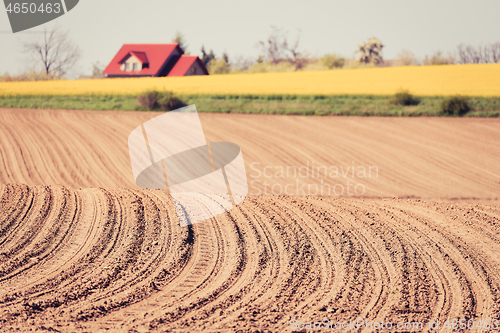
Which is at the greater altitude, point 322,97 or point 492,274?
point 322,97

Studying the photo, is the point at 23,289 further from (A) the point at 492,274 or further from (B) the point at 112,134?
(B) the point at 112,134

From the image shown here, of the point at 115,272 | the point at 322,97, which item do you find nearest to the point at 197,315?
the point at 115,272

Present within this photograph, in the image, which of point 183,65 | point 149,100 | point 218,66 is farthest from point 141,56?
point 149,100

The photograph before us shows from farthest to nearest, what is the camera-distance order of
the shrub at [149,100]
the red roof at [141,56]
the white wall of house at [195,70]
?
the white wall of house at [195,70]
the red roof at [141,56]
the shrub at [149,100]

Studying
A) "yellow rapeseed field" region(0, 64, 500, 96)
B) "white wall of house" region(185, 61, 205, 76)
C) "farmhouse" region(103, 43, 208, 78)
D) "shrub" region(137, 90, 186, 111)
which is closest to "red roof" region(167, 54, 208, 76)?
"farmhouse" region(103, 43, 208, 78)

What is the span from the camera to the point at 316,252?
8.27 metres

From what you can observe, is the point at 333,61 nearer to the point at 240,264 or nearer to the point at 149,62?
the point at 149,62

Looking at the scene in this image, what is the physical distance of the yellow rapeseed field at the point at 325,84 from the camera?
26.8 meters

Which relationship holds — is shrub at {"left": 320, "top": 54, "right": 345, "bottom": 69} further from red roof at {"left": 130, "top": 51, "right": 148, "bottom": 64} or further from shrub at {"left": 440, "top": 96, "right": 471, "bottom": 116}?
shrub at {"left": 440, "top": 96, "right": 471, "bottom": 116}

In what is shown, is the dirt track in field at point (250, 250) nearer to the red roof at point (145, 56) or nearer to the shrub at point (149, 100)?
the shrub at point (149, 100)

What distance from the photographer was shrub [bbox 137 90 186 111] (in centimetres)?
2708

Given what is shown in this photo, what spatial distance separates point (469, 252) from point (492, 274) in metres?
0.98

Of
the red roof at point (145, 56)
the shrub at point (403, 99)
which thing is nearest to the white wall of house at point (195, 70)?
the red roof at point (145, 56)

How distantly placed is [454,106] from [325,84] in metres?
9.22
